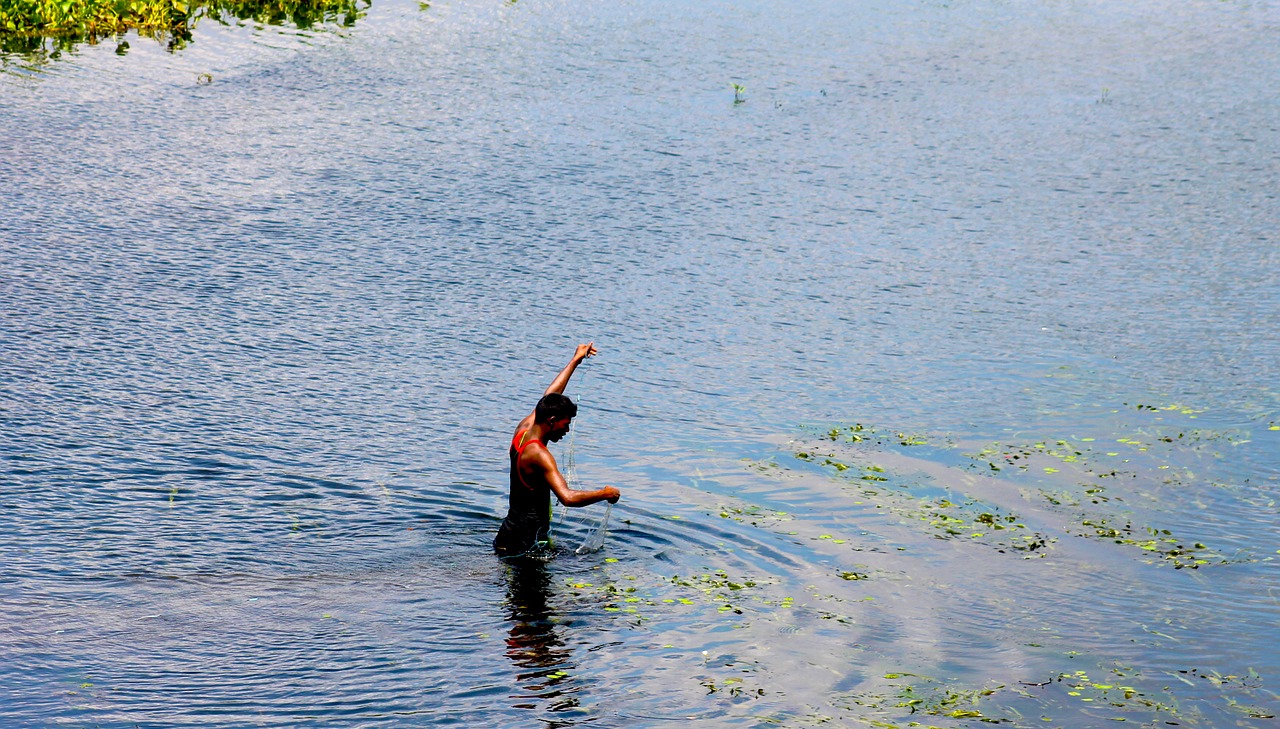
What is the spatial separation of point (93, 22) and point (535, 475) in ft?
100

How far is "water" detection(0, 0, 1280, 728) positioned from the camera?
1172cm

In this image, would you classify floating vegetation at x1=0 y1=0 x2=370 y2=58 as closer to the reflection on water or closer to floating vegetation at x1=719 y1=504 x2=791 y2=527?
floating vegetation at x1=719 y1=504 x2=791 y2=527

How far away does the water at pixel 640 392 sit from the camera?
11.7 m

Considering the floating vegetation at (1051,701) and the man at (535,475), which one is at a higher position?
the man at (535,475)

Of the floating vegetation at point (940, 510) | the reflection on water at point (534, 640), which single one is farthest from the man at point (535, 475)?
the floating vegetation at point (940, 510)

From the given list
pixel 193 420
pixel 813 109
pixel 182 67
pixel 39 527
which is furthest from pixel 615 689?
pixel 182 67

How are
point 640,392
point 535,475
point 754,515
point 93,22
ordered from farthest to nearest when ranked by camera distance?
point 93,22, point 640,392, point 754,515, point 535,475

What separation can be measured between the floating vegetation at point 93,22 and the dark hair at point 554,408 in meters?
28.2

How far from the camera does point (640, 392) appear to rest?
18.5m

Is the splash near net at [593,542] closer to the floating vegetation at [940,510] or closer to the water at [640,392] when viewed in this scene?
the water at [640,392]

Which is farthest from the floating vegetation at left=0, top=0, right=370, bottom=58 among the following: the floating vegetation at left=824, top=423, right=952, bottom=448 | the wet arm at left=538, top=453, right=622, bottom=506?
the wet arm at left=538, top=453, right=622, bottom=506

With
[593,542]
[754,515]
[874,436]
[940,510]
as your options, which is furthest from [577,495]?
[874,436]

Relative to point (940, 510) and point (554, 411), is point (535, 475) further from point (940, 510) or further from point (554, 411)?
point (940, 510)

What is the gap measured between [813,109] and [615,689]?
25483mm
